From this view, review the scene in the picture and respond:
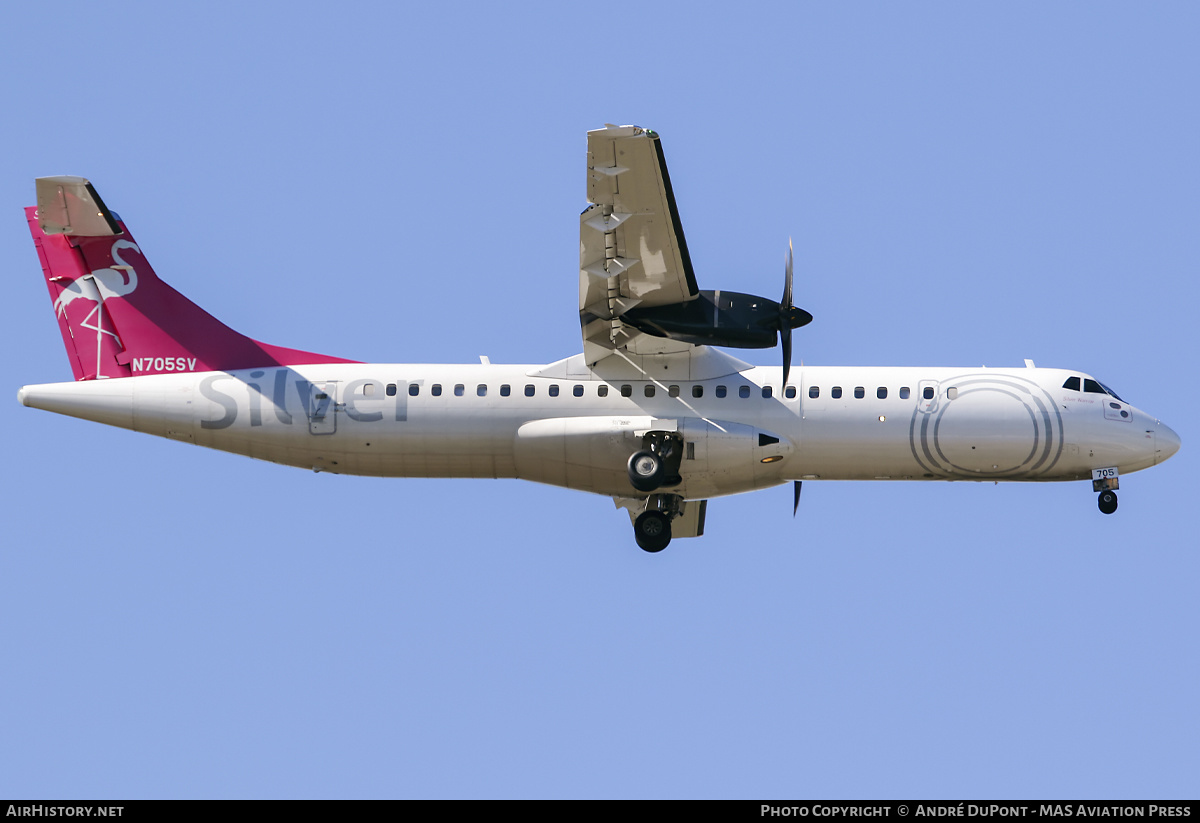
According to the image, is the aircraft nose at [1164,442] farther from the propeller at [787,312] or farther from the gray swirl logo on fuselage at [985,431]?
the propeller at [787,312]

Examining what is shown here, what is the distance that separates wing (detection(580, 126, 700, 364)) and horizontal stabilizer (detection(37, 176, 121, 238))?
882cm

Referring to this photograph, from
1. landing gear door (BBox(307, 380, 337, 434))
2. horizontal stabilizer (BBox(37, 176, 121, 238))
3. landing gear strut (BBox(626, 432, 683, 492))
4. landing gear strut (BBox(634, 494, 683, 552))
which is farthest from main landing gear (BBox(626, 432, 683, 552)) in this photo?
horizontal stabilizer (BBox(37, 176, 121, 238))

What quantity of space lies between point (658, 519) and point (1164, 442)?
886 centimetres

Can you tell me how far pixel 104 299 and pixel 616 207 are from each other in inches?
396

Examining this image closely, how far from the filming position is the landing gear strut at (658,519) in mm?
25219

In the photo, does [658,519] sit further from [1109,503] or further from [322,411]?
[1109,503]

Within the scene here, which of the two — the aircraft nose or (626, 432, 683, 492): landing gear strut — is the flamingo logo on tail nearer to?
(626, 432, 683, 492): landing gear strut

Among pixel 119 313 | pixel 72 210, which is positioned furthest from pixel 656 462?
pixel 72 210

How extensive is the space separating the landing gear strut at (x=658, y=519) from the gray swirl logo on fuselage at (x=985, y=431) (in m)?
4.23

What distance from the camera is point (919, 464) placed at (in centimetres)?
2484

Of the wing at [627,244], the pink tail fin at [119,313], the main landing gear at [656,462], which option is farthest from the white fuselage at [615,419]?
the wing at [627,244]

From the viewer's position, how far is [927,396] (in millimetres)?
24844
